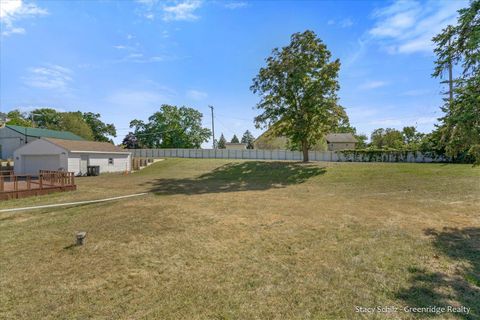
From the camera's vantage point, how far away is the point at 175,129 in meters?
56.8

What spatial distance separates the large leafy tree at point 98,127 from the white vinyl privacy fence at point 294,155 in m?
25.6

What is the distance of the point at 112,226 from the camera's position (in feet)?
26.0

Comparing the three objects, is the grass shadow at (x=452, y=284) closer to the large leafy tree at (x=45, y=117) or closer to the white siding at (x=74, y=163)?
the white siding at (x=74, y=163)

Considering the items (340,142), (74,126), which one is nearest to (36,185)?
(74,126)

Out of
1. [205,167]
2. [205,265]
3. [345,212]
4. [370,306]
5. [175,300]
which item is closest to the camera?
[370,306]

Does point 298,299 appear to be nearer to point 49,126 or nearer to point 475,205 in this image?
point 475,205

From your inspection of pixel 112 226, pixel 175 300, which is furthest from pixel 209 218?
pixel 175 300

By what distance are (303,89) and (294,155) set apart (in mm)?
16327

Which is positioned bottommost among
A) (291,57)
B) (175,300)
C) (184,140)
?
(175,300)

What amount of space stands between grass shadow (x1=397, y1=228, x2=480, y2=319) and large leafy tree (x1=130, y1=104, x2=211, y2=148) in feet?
176

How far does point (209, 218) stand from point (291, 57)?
62.5ft

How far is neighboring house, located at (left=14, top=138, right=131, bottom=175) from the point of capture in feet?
75.5

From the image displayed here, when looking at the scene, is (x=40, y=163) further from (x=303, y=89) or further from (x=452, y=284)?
(x=452, y=284)

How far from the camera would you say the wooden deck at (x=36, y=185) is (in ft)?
43.5
